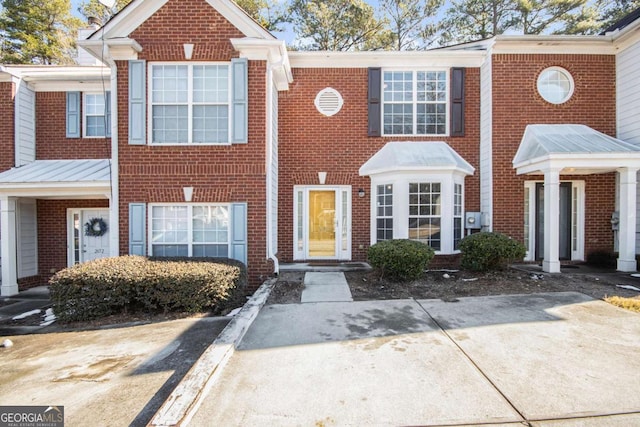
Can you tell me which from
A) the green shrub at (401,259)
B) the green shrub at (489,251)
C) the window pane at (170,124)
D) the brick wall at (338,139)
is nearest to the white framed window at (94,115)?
the window pane at (170,124)

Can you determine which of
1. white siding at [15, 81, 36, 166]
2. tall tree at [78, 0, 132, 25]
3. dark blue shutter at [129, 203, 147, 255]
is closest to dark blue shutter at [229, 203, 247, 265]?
dark blue shutter at [129, 203, 147, 255]

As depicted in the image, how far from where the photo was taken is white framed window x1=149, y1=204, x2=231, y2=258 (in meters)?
7.32

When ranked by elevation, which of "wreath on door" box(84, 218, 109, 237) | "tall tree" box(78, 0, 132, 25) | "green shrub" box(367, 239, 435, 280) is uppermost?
"tall tree" box(78, 0, 132, 25)

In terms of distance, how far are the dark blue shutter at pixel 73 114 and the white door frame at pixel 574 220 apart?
43.9 feet

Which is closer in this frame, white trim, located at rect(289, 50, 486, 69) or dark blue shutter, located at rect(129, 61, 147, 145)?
dark blue shutter, located at rect(129, 61, 147, 145)

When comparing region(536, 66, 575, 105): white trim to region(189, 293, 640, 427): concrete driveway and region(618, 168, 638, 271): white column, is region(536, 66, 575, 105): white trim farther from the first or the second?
region(189, 293, 640, 427): concrete driveway

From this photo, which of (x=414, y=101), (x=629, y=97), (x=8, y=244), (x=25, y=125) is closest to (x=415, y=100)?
(x=414, y=101)

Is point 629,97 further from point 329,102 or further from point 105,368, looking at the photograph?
point 105,368

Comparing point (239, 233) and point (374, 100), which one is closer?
point (239, 233)

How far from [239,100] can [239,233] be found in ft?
10.0

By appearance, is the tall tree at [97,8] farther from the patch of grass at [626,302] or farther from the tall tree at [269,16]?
the patch of grass at [626,302]

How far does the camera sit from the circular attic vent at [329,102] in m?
9.03

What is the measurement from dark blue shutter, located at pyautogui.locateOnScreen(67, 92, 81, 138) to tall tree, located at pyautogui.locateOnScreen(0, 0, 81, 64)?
11854 mm

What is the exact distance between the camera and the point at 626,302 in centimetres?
516
